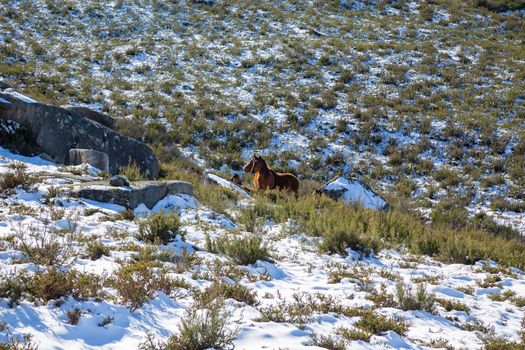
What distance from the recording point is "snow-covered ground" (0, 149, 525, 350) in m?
3.64

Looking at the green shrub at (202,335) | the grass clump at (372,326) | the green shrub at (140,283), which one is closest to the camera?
the green shrub at (202,335)

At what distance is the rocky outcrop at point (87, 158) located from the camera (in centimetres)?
991

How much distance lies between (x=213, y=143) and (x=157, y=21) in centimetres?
1437

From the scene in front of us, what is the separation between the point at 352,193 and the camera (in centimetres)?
1137

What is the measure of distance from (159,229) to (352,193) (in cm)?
620

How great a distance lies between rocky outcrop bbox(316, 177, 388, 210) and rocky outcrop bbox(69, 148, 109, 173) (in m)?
4.94

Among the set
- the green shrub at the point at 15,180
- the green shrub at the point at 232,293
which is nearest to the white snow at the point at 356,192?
the green shrub at the point at 15,180

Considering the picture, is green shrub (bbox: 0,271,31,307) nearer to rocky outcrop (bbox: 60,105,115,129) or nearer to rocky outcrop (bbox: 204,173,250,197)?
rocky outcrop (bbox: 204,173,250,197)

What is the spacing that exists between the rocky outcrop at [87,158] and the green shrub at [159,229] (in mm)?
3970

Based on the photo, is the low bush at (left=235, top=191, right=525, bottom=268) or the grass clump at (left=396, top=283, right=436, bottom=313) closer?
the grass clump at (left=396, top=283, right=436, bottom=313)

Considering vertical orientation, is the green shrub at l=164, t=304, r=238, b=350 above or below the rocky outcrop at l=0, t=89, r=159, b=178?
above

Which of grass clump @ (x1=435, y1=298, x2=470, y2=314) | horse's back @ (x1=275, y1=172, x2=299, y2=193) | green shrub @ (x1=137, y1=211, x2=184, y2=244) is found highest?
grass clump @ (x1=435, y1=298, x2=470, y2=314)

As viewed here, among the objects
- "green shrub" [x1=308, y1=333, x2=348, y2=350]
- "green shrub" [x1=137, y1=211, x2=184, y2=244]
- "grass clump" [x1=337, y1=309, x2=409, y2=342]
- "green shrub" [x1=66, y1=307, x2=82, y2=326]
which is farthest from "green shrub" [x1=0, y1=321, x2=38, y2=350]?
"green shrub" [x1=137, y1=211, x2=184, y2=244]

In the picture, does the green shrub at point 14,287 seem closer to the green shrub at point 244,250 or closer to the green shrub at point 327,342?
the green shrub at point 327,342
